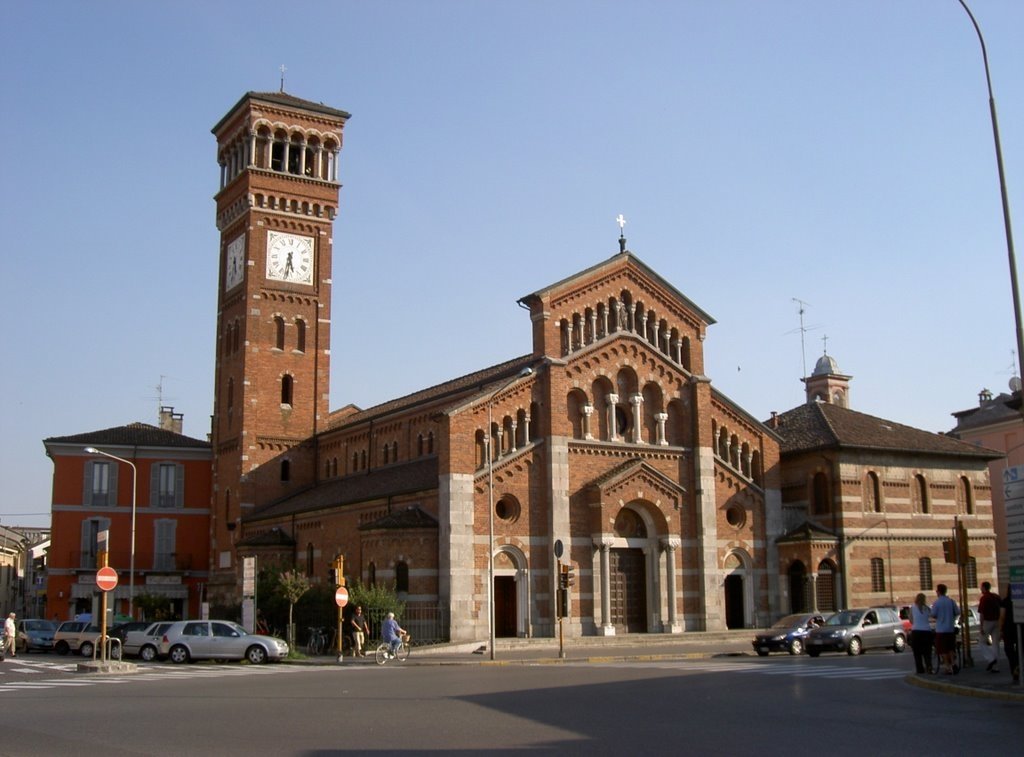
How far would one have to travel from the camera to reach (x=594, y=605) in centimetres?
4275

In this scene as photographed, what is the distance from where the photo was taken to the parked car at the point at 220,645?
109ft

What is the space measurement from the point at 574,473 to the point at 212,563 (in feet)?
75.8

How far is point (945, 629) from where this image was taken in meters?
22.0

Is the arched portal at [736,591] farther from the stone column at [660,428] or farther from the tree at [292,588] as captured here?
the tree at [292,588]

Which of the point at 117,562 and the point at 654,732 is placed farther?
the point at 117,562

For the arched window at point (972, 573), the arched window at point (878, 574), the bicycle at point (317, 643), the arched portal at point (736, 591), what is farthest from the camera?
A: the arched window at point (972, 573)

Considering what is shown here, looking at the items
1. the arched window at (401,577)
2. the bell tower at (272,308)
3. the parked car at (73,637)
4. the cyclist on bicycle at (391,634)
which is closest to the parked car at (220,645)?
the cyclist on bicycle at (391,634)

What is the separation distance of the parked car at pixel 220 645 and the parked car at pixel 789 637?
14.7 meters

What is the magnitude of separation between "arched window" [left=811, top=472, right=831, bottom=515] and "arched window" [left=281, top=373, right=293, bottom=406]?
2587 cm

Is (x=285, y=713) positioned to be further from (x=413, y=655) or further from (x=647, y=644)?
(x=647, y=644)

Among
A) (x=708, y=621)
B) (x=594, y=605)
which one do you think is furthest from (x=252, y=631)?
(x=708, y=621)

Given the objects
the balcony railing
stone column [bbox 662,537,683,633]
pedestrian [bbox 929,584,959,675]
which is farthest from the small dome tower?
pedestrian [bbox 929,584,959,675]

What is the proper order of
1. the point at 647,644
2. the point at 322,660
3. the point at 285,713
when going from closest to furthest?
the point at 285,713, the point at 322,660, the point at 647,644

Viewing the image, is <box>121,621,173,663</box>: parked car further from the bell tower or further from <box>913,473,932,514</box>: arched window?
<box>913,473,932,514</box>: arched window
